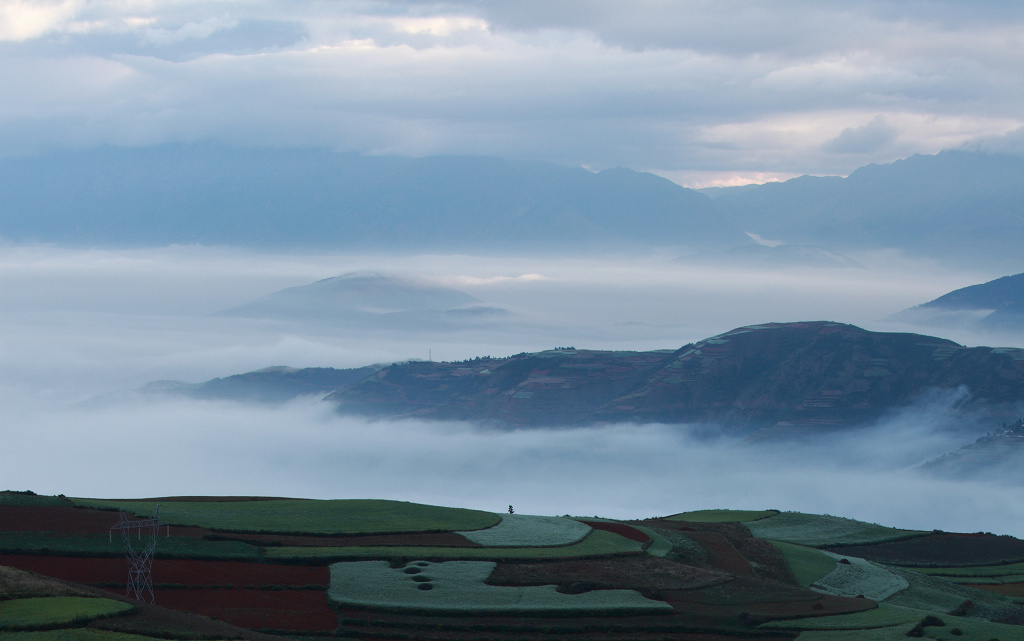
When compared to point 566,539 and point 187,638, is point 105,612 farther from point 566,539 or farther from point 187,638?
point 566,539

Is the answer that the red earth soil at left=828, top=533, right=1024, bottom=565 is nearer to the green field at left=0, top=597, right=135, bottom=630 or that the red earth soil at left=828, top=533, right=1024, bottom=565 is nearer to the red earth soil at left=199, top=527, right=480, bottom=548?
the red earth soil at left=199, top=527, right=480, bottom=548

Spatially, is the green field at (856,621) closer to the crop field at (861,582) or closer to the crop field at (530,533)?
the crop field at (861,582)

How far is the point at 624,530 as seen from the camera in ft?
283

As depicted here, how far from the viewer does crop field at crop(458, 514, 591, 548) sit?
77250mm

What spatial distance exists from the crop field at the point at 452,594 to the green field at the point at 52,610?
13.8 metres

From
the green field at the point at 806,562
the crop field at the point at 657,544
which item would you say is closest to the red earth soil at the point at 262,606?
the crop field at the point at 657,544

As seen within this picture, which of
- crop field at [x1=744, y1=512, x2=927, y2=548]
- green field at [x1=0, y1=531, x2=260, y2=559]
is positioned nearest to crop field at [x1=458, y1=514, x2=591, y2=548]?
green field at [x1=0, y1=531, x2=260, y2=559]

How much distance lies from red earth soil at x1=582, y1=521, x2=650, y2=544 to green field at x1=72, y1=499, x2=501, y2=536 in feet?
28.4

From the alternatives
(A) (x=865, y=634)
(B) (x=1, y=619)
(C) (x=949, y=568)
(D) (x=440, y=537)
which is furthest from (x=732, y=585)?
(B) (x=1, y=619)

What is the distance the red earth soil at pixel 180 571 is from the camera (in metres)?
60.3

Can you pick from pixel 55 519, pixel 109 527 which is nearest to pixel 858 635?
pixel 109 527

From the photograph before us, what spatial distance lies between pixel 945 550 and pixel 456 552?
170 ft

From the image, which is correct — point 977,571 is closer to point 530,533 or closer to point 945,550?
point 945,550

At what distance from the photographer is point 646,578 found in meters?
67.2
